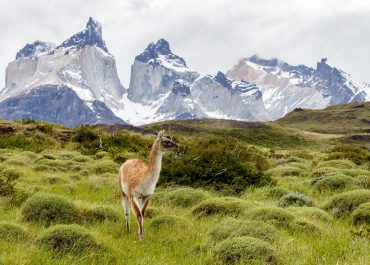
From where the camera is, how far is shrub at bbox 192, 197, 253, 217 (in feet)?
43.1

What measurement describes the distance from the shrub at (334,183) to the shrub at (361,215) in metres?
5.30

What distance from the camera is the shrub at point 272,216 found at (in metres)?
11.5

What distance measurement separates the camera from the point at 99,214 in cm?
1218

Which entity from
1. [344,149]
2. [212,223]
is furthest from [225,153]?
[344,149]

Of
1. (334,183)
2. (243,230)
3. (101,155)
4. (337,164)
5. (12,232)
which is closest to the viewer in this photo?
(12,232)

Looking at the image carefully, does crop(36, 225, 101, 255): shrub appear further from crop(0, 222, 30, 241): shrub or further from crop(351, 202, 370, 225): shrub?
crop(351, 202, 370, 225): shrub

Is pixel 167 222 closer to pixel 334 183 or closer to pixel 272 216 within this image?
pixel 272 216

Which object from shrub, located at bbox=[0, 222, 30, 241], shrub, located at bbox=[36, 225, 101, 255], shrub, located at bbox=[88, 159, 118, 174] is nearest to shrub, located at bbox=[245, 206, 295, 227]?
shrub, located at bbox=[36, 225, 101, 255]

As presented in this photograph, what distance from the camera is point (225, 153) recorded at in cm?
1997

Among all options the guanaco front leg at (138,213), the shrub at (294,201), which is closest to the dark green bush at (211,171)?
the shrub at (294,201)

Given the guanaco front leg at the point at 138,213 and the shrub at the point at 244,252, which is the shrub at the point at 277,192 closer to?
the guanaco front leg at the point at 138,213

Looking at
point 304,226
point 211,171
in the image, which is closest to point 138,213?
point 304,226

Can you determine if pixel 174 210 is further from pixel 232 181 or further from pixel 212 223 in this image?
pixel 232 181

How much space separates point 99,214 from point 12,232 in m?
3.10
